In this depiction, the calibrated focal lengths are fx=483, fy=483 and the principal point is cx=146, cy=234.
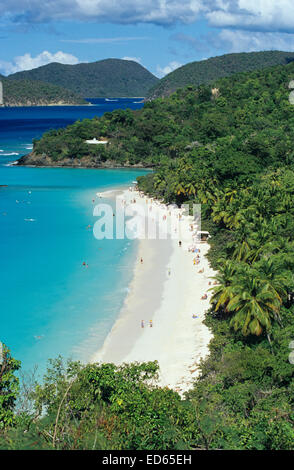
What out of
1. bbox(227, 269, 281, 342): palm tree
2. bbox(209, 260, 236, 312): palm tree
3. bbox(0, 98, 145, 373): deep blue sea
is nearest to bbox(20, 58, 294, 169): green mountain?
bbox(0, 98, 145, 373): deep blue sea

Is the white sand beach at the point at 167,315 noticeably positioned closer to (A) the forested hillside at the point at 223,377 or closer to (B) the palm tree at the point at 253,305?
(A) the forested hillside at the point at 223,377

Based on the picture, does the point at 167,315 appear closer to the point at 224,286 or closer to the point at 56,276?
the point at 224,286

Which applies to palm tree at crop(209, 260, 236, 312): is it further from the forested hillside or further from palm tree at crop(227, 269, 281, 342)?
palm tree at crop(227, 269, 281, 342)

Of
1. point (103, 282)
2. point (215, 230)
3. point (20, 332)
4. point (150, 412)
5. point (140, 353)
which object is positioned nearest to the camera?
point (150, 412)

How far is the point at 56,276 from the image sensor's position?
36.4 metres

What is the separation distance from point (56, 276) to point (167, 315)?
11.5 metres

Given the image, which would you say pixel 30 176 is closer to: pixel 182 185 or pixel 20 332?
pixel 182 185

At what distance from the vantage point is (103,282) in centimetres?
3441

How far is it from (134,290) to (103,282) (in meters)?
3.00

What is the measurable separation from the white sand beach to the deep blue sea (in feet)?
3.39

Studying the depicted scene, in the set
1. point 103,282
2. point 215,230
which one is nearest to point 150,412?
point 103,282

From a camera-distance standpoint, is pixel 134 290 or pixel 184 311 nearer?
pixel 184 311

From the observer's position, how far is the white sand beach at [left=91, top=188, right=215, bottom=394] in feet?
76.0

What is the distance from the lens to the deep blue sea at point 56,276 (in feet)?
87.2
